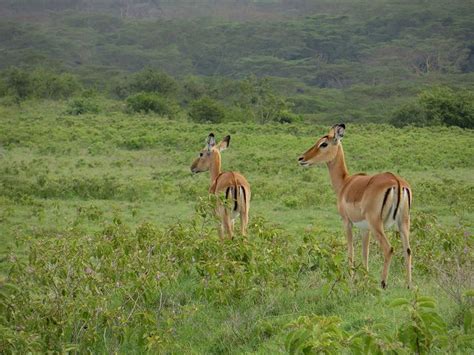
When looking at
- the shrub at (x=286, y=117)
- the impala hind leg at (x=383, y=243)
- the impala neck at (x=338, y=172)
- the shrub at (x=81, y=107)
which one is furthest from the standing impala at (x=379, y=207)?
the shrub at (x=286, y=117)

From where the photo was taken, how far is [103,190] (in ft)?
61.8

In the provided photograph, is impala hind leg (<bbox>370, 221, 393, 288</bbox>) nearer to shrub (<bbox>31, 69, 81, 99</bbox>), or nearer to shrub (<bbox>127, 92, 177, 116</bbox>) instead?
shrub (<bbox>127, 92, 177, 116</bbox>)

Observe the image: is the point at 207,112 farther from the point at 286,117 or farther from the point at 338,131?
the point at 338,131

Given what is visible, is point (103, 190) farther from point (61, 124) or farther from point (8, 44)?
point (8, 44)

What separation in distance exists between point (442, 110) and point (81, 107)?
20604 mm

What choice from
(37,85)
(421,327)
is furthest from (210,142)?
(37,85)

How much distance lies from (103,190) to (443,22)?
132 m

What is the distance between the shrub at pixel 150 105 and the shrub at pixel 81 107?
213 centimetres

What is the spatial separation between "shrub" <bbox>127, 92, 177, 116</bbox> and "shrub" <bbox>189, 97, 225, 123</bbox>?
4.61 ft

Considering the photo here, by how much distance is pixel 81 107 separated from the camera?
135 feet

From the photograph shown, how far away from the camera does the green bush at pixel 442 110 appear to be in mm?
38781

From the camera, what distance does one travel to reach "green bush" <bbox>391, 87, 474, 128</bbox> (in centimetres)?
3878

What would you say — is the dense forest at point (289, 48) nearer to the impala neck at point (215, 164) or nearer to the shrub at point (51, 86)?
the shrub at point (51, 86)

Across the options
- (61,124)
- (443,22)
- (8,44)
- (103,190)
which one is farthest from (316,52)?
(103,190)
